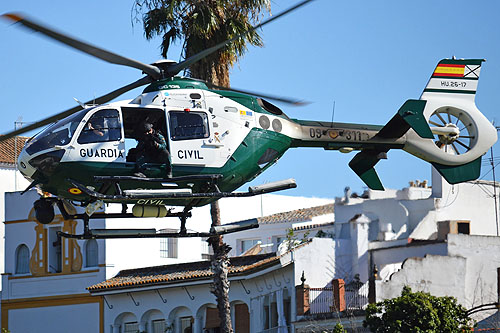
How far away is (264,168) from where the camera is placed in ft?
85.4

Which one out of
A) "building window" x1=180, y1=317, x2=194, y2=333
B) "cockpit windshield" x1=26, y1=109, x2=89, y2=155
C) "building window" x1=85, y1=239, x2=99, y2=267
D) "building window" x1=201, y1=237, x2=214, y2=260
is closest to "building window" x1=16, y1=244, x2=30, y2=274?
"building window" x1=85, y1=239, x2=99, y2=267

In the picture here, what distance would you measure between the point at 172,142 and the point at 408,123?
657 cm

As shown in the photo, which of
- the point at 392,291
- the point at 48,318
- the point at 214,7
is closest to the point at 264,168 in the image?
the point at 214,7

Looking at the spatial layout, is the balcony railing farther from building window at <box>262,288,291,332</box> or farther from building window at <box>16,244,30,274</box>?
building window at <box>16,244,30,274</box>

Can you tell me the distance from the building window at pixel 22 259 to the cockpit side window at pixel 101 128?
1172 inches

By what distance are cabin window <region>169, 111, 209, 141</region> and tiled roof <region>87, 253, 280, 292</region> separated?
674 inches

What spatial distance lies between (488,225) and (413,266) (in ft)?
44.7

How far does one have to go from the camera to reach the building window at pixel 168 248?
52.0 meters

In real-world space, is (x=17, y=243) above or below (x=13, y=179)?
below

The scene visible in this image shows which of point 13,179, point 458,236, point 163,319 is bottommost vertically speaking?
point 163,319

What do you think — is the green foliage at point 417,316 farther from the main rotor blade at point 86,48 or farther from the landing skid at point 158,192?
the main rotor blade at point 86,48

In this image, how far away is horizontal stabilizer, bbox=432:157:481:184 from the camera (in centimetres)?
2844

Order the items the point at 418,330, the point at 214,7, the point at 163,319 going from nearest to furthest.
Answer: the point at 418,330
the point at 214,7
the point at 163,319

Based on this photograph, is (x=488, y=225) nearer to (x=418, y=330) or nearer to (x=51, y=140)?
(x=418, y=330)
